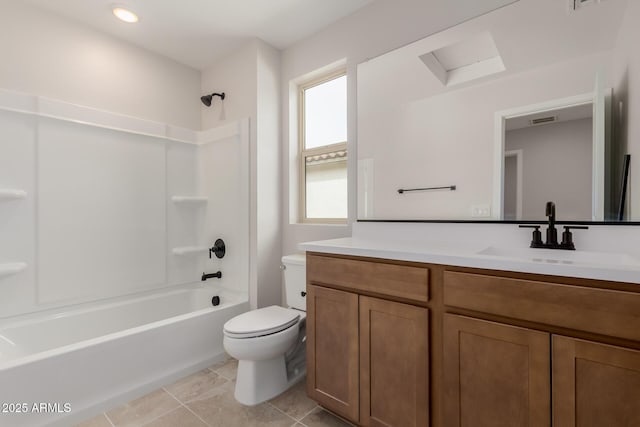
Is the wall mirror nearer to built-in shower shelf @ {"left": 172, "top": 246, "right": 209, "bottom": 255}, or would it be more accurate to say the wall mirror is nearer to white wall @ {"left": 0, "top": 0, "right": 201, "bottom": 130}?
built-in shower shelf @ {"left": 172, "top": 246, "right": 209, "bottom": 255}

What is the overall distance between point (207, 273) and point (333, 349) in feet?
5.92

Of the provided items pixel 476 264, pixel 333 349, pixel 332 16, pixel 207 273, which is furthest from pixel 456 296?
pixel 207 273

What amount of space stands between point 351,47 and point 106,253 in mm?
2436

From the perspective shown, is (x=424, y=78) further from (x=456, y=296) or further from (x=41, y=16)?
(x=41, y=16)

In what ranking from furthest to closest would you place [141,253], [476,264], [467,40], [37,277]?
[141,253]
[37,277]
[467,40]
[476,264]

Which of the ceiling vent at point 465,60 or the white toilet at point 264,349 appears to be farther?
the white toilet at point 264,349

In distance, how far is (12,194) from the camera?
1.85 m

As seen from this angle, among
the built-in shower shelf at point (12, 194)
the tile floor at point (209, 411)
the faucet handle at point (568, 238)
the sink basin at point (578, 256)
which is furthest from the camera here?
the built-in shower shelf at point (12, 194)

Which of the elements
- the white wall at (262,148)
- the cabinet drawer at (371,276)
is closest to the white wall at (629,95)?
the cabinet drawer at (371,276)

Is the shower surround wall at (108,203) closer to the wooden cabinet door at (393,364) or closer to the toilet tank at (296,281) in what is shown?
the toilet tank at (296,281)

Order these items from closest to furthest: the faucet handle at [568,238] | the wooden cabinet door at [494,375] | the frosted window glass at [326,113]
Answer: the wooden cabinet door at [494,375] < the faucet handle at [568,238] < the frosted window glass at [326,113]

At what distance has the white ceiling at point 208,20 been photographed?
2.00 metres

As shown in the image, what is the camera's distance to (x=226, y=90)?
2.68 metres

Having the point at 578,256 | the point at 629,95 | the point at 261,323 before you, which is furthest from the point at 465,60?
the point at 261,323
